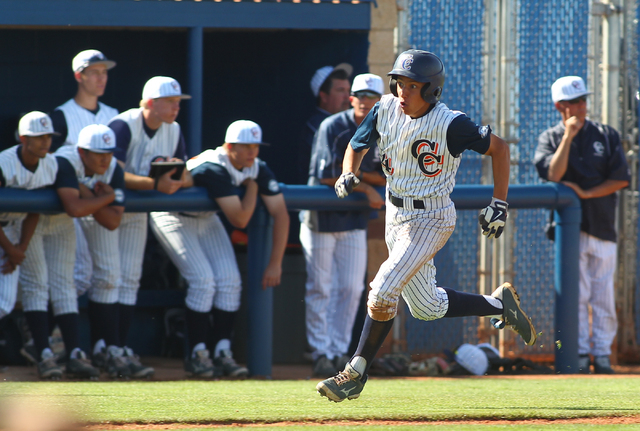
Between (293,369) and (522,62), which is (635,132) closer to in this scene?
(522,62)

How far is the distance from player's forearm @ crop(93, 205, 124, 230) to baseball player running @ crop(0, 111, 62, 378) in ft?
1.04

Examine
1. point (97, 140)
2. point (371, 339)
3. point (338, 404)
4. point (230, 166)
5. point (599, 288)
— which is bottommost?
point (338, 404)

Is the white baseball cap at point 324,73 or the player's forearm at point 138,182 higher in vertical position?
the white baseball cap at point 324,73

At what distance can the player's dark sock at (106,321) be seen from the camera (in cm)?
538

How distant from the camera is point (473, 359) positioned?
19.2 ft

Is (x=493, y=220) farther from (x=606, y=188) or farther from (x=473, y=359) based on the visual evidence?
(x=606, y=188)

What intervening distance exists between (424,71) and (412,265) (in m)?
0.80

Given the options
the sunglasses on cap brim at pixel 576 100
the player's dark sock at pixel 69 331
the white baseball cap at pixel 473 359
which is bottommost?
the white baseball cap at pixel 473 359

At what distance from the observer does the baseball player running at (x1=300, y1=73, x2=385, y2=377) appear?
5.77 meters

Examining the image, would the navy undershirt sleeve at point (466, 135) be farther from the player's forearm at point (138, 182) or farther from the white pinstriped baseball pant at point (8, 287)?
the white pinstriped baseball pant at point (8, 287)

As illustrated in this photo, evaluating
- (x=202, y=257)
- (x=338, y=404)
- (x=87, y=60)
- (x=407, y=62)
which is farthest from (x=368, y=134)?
(x=87, y=60)

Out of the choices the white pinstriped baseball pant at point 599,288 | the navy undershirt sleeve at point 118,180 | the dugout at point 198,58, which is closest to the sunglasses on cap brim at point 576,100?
the white pinstriped baseball pant at point 599,288

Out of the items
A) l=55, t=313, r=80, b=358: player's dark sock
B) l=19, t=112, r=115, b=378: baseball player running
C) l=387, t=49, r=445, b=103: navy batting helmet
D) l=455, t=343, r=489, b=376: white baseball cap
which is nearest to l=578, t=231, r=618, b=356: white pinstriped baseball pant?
l=455, t=343, r=489, b=376: white baseball cap

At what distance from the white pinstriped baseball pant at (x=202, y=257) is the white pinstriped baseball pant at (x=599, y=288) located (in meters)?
2.33
